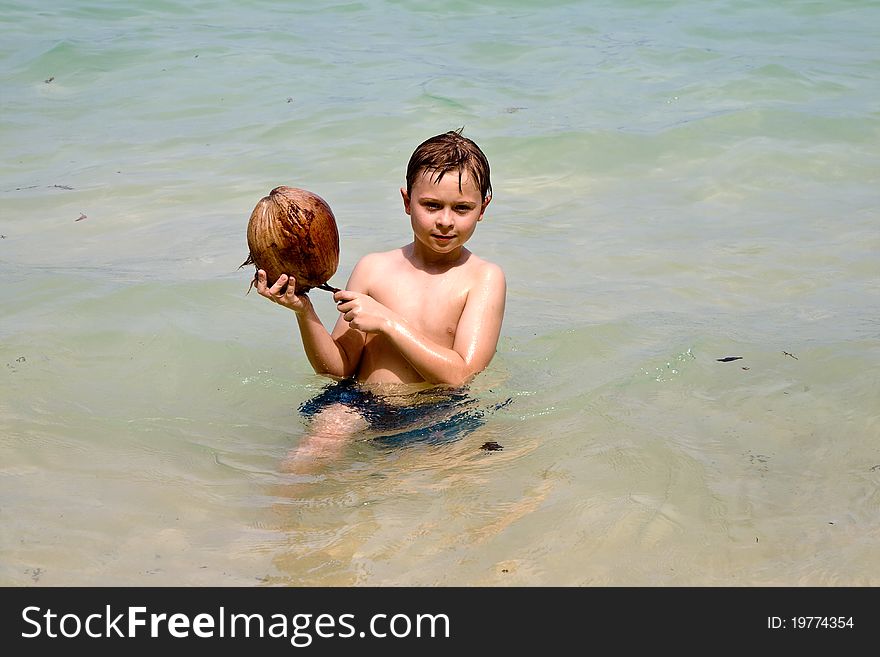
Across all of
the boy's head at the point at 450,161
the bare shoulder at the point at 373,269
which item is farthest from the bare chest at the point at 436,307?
the boy's head at the point at 450,161

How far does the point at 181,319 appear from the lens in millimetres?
5246

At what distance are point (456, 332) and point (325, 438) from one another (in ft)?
2.15

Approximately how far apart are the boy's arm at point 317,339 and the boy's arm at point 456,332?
0.38 feet

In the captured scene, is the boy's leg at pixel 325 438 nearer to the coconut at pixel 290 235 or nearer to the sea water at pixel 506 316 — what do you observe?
the sea water at pixel 506 316

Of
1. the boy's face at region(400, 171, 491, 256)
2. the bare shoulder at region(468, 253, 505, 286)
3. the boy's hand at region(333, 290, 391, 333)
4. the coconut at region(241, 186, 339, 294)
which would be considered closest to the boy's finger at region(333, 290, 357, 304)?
the boy's hand at region(333, 290, 391, 333)

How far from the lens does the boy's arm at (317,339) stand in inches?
135

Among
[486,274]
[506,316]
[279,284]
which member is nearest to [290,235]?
[279,284]

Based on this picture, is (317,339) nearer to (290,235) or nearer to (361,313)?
(361,313)

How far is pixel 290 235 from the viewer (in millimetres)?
3363

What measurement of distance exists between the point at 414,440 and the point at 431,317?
533 millimetres

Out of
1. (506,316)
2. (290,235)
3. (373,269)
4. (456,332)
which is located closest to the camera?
(290,235)

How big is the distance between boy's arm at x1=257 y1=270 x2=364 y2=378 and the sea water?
0.29 meters
